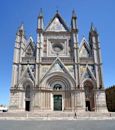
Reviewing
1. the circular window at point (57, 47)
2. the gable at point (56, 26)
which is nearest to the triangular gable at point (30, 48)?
the circular window at point (57, 47)

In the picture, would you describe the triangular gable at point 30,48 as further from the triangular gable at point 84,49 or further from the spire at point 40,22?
the triangular gable at point 84,49

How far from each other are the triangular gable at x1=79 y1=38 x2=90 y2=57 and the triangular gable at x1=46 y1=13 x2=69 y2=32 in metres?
4.25

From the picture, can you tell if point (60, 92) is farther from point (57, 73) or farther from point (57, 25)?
point (57, 25)

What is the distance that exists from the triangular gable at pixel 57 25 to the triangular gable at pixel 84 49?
425cm

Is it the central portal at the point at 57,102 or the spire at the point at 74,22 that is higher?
the spire at the point at 74,22

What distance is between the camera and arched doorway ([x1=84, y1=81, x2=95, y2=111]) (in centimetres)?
2842

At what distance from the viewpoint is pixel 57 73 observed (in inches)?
1141

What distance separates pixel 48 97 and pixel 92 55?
35.8 ft

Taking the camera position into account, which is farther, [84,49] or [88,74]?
[84,49]

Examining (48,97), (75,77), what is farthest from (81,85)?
(48,97)

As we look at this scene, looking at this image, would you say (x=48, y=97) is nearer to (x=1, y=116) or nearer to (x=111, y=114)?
(x=1, y=116)

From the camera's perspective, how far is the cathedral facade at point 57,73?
27.3m

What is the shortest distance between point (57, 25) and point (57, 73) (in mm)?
10292

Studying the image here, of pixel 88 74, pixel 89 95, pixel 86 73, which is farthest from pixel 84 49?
pixel 89 95
